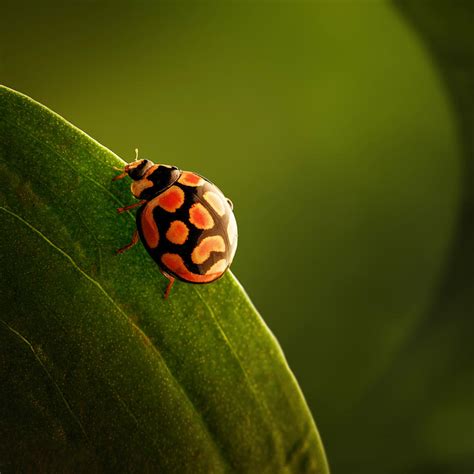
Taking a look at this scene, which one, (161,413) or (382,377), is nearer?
(161,413)

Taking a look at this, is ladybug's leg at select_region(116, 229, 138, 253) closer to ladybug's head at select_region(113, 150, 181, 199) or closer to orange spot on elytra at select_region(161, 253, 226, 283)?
orange spot on elytra at select_region(161, 253, 226, 283)

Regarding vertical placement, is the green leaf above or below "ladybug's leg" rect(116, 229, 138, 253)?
below

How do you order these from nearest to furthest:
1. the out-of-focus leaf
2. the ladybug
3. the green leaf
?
the green leaf → the ladybug → the out-of-focus leaf

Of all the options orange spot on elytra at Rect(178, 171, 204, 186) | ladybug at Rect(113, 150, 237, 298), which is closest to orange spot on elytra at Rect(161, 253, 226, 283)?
ladybug at Rect(113, 150, 237, 298)

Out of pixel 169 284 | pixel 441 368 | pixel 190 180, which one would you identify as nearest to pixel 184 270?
pixel 169 284

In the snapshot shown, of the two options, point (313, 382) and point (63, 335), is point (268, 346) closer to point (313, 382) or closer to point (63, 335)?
point (63, 335)

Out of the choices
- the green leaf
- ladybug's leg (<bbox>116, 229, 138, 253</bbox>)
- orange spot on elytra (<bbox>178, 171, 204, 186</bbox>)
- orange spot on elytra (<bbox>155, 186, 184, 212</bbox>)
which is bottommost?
the green leaf

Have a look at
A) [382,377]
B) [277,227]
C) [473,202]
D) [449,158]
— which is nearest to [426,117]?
[449,158]

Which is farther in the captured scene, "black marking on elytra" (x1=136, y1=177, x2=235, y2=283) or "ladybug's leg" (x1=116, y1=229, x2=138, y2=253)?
"black marking on elytra" (x1=136, y1=177, x2=235, y2=283)

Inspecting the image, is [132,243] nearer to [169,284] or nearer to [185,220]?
[169,284]
